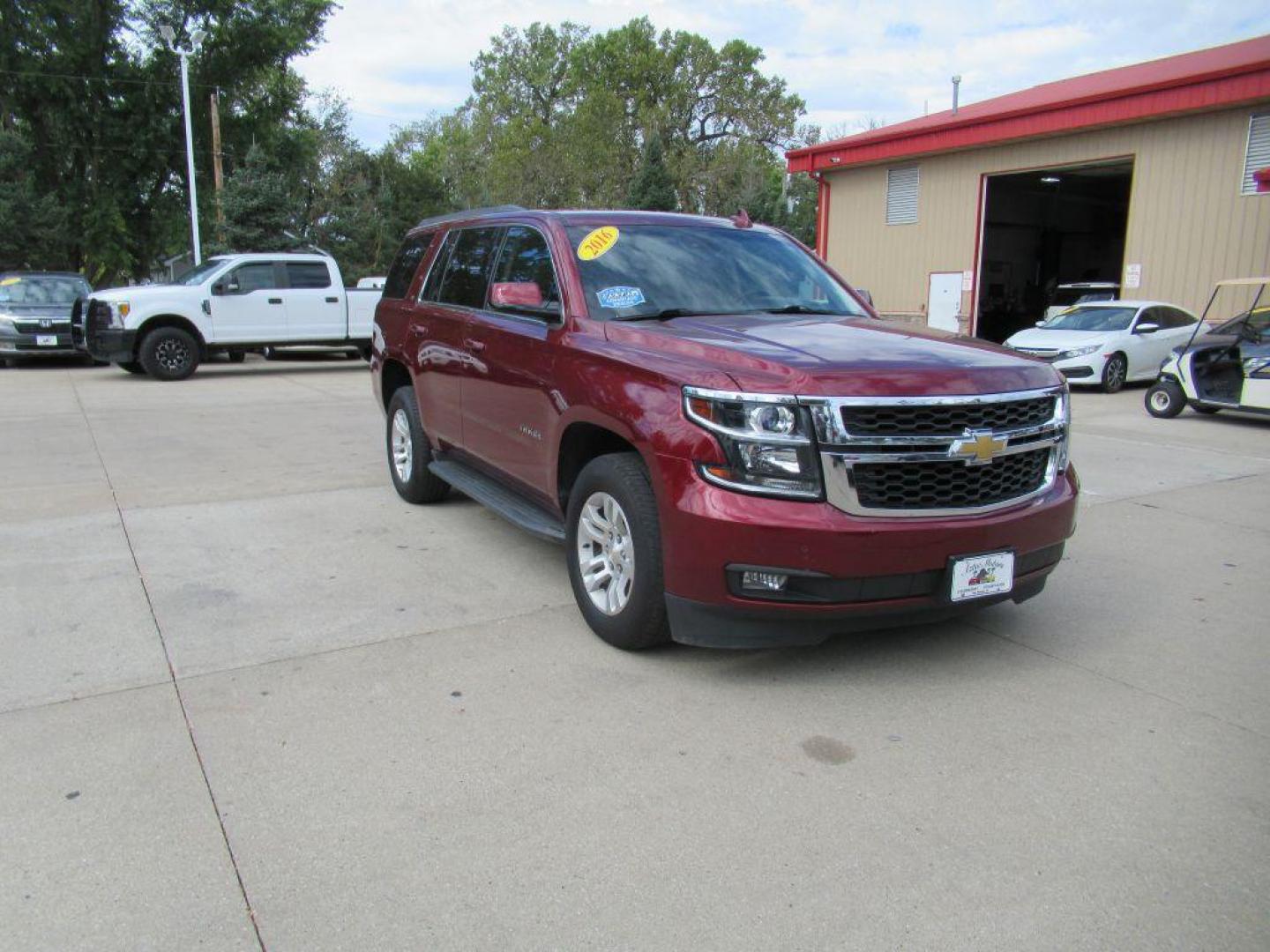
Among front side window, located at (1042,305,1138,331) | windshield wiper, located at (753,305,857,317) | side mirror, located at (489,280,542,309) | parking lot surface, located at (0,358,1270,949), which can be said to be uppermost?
side mirror, located at (489,280,542,309)

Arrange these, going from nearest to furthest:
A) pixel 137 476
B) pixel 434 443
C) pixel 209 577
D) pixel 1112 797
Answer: pixel 1112 797, pixel 209 577, pixel 434 443, pixel 137 476

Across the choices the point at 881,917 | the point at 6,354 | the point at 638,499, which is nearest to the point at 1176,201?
the point at 638,499

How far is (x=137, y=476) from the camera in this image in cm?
787

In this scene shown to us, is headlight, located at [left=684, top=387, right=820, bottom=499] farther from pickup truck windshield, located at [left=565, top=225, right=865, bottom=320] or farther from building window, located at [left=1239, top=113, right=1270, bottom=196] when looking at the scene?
building window, located at [left=1239, top=113, right=1270, bottom=196]

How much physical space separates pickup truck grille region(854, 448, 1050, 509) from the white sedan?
12.2 meters

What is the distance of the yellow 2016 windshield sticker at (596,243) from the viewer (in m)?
4.90

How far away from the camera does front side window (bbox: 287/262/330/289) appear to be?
1647cm

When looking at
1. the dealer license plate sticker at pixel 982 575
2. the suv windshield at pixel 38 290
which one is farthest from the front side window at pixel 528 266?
the suv windshield at pixel 38 290

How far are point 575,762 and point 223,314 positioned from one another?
14.5m

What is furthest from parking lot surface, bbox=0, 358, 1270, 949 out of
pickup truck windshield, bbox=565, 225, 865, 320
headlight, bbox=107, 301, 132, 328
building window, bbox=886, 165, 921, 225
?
building window, bbox=886, 165, 921, 225

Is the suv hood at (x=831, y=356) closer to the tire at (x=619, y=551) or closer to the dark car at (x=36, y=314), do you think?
the tire at (x=619, y=551)

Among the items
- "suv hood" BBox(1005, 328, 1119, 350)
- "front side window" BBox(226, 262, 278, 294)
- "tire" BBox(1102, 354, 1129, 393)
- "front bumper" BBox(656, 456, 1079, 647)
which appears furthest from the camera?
"front side window" BBox(226, 262, 278, 294)

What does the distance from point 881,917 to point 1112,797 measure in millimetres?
1066

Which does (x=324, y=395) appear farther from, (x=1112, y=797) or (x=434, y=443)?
(x=1112, y=797)
